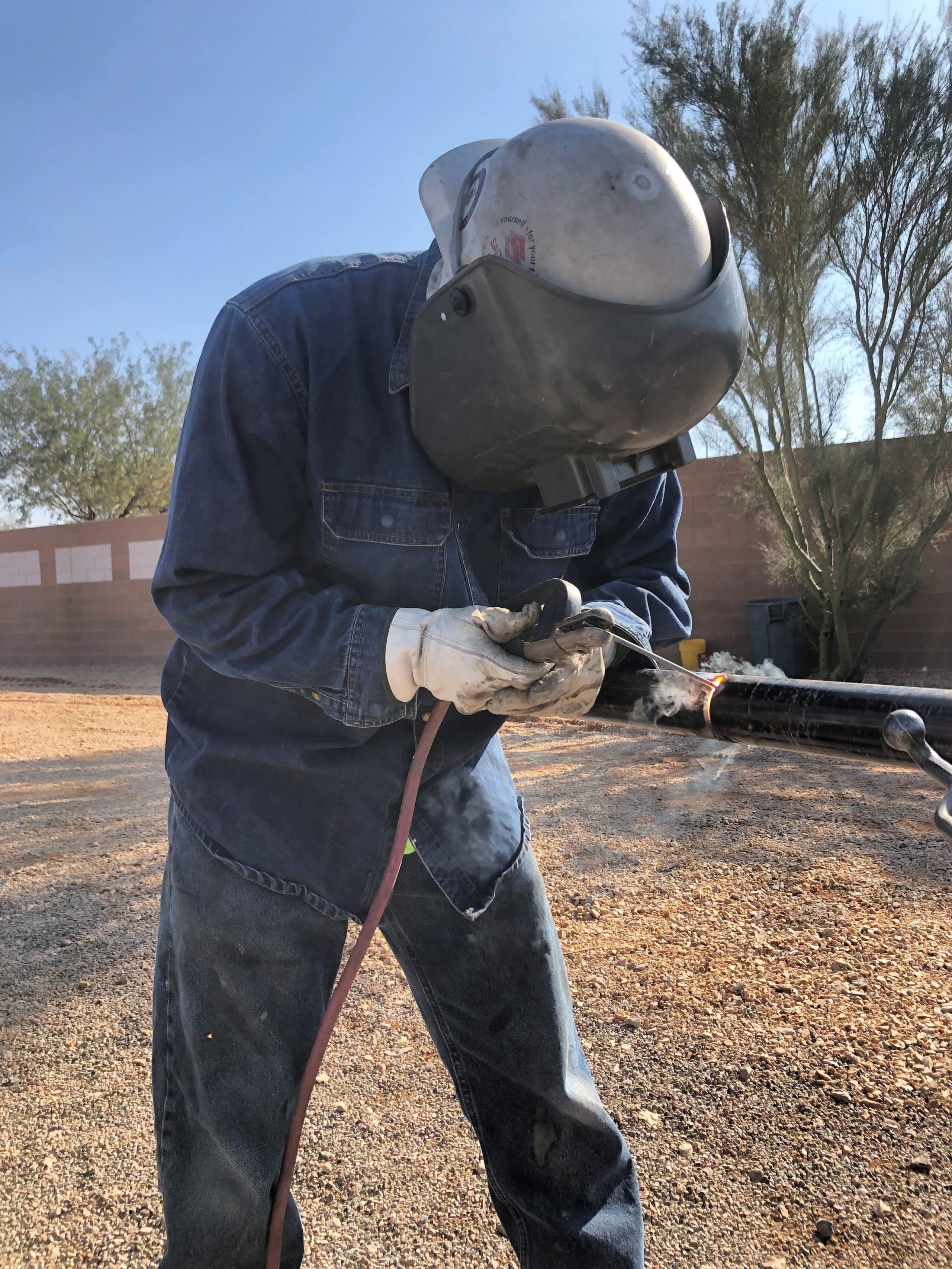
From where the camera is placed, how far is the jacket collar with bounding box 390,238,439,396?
4.59ft

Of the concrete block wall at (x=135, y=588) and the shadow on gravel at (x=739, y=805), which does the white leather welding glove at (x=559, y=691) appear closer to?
the shadow on gravel at (x=739, y=805)

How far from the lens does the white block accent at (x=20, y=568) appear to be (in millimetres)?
15883

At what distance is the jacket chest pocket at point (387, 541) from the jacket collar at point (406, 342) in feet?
0.54

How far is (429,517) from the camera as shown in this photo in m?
1.44

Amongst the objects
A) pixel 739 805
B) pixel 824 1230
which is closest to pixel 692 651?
pixel 739 805

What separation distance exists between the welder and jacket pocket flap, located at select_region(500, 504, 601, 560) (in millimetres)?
79

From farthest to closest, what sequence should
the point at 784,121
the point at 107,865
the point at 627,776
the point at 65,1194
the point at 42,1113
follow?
the point at 784,121 → the point at 627,776 → the point at 107,865 → the point at 42,1113 → the point at 65,1194

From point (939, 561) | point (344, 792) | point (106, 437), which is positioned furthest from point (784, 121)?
point (106, 437)

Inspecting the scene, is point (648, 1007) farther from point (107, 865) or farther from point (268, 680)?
point (107, 865)

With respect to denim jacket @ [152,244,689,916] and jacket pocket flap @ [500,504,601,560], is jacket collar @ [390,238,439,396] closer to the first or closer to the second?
denim jacket @ [152,244,689,916]

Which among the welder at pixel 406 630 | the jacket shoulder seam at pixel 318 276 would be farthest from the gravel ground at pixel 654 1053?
the jacket shoulder seam at pixel 318 276

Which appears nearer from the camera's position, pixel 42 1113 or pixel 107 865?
pixel 42 1113

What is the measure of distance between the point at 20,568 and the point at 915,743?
17.4m

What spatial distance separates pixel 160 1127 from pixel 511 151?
58.7 inches
